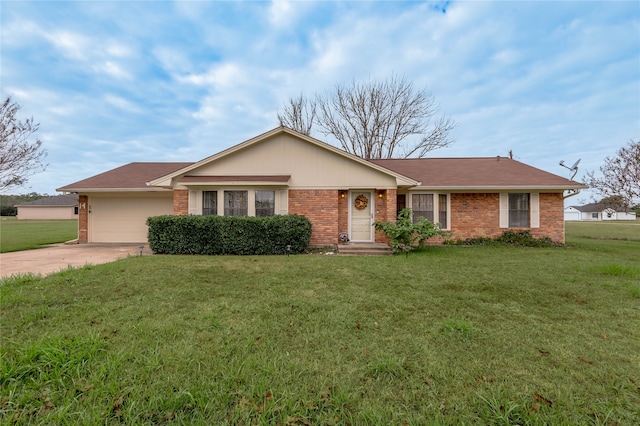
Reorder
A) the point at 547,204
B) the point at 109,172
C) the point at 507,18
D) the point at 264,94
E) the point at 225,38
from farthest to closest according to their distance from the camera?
the point at 264,94, the point at 109,172, the point at 225,38, the point at 547,204, the point at 507,18

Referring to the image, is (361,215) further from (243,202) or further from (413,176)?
(243,202)

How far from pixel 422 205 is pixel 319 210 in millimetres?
4613

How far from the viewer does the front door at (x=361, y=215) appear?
10617mm

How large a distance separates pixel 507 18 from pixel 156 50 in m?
15.0

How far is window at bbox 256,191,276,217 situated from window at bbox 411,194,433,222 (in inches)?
234

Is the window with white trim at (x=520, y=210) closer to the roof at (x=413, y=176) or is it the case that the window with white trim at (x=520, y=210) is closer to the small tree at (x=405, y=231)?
the roof at (x=413, y=176)

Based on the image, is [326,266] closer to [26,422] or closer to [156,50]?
[26,422]

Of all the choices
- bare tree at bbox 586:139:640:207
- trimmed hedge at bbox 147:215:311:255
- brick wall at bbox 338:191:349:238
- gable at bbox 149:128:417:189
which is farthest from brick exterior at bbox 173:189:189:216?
bare tree at bbox 586:139:640:207

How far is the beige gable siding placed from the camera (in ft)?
33.7

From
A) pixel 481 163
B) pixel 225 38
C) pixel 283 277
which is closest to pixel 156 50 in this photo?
pixel 225 38

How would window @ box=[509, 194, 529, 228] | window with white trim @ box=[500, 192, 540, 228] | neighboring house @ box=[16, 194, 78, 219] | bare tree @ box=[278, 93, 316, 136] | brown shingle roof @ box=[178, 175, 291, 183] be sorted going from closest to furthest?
brown shingle roof @ box=[178, 175, 291, 183] → window with white trim @ box=[500, 192, 540, 228] → window @ box=[509, 194, 529, 228] → bare tree @ box=[278, 93, 316, 136] → neighboring house @ box=[16, 194, 78, 219]

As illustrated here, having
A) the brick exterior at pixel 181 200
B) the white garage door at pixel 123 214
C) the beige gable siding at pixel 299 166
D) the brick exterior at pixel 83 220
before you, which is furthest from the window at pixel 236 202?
the brick exterior at pixel 83 220

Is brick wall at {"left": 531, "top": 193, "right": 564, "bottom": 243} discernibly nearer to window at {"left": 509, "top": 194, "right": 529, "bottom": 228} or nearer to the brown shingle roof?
window at {"left": 509, "top": 194, "right": 529, "bottom": 228}

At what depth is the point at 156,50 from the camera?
1248 centimetres
